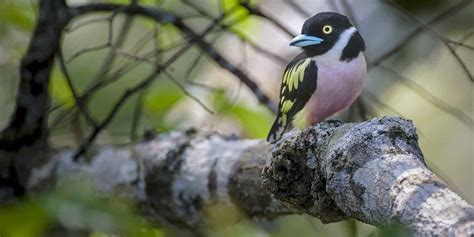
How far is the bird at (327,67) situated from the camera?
29.6 inches

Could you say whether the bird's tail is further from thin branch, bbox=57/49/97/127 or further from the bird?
thin branch, bbox=57/49/97/127

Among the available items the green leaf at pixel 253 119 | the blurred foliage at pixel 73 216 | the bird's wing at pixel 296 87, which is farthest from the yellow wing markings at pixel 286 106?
the green leaf at pixel 253 119

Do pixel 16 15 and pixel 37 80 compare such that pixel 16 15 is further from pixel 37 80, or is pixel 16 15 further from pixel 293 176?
pixel 293 176

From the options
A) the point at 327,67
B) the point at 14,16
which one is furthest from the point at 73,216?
the point at 14,16

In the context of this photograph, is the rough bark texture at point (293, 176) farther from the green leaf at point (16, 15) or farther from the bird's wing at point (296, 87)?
the green leaf at point (16, 15)

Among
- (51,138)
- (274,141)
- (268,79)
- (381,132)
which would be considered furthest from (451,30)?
(381,132)

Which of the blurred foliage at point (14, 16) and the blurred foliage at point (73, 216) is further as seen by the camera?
the blurred foliage at point (14, 16)

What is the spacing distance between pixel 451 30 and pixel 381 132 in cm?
118

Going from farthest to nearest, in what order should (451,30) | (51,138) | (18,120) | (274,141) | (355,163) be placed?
1. (451,30)
2. (51,138)
3. (18,120)
4. (274,141)
5. (355,163)

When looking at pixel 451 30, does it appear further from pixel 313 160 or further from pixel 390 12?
pixel 313 160

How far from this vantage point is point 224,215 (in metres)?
1.09

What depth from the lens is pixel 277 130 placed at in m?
0.88

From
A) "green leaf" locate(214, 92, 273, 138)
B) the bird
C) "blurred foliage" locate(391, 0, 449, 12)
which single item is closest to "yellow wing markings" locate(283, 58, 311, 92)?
the bird

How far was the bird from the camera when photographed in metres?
0.75
